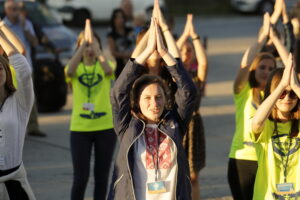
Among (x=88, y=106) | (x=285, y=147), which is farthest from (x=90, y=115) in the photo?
(x=285, y=147)

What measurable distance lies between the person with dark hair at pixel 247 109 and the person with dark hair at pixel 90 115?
1.34 metres

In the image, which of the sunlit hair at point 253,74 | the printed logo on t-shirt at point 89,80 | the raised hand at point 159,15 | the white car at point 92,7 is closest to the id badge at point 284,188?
the sunlit hair at point 253,74

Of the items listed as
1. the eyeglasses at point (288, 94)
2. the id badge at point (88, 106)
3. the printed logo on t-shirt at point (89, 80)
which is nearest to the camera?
the eyeglasses at point (288, 94)

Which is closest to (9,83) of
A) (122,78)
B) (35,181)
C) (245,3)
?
(122,78)

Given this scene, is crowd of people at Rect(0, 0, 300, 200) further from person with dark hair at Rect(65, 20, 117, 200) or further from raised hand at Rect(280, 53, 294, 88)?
person with dark hair at Rect(65, 20, 117, 200)

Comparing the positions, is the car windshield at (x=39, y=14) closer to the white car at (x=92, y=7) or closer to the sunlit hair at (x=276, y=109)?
the sunlit hair at (x=276, y=109)

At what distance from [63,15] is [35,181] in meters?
18.9

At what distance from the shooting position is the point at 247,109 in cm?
636

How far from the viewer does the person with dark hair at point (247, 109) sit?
6.31m

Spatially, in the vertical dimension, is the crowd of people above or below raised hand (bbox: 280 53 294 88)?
below

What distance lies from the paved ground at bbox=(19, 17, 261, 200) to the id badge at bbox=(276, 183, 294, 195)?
2873 millimetres

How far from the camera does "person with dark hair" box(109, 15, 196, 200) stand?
5.08 meters

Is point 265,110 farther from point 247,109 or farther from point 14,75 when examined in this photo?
point 14,75

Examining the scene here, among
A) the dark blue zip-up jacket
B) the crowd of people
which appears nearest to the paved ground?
the crowd of people
